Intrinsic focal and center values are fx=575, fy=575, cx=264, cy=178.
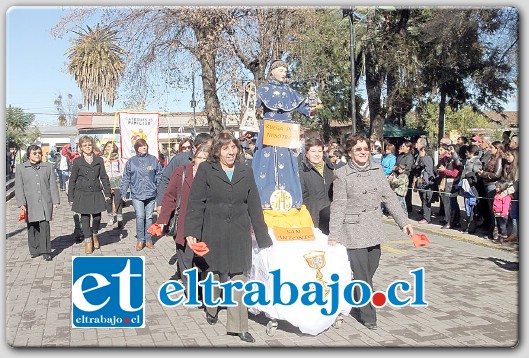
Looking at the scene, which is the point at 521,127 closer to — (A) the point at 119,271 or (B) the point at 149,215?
(A) the point at 119,271

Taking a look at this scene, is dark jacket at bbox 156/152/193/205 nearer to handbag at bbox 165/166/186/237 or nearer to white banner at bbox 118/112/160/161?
handbag at bbox 165/166/186/237

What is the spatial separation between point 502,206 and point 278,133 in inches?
187

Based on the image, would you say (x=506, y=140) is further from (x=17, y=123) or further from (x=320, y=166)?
(x=17, y=123)

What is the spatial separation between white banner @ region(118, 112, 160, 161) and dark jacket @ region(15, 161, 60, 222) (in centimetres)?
477

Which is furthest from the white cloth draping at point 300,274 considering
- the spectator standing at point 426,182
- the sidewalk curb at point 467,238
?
the spectator standing at point 426,182

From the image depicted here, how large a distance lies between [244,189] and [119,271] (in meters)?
1.33

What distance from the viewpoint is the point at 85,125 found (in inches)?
1016

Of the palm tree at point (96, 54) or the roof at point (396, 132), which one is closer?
the palm tree at point (96, 54)

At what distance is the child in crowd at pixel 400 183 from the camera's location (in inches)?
450

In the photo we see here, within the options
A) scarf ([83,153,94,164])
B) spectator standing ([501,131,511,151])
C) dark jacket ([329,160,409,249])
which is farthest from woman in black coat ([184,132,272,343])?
spectator standing ([501,131,511,151])

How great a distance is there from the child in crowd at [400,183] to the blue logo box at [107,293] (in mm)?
7265

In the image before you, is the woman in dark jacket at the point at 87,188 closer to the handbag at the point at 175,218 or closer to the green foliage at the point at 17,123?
the green foliage at the point at 17,123

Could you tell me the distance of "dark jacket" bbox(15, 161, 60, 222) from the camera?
8281 mm

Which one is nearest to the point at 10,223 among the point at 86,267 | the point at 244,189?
the point at 86,267
